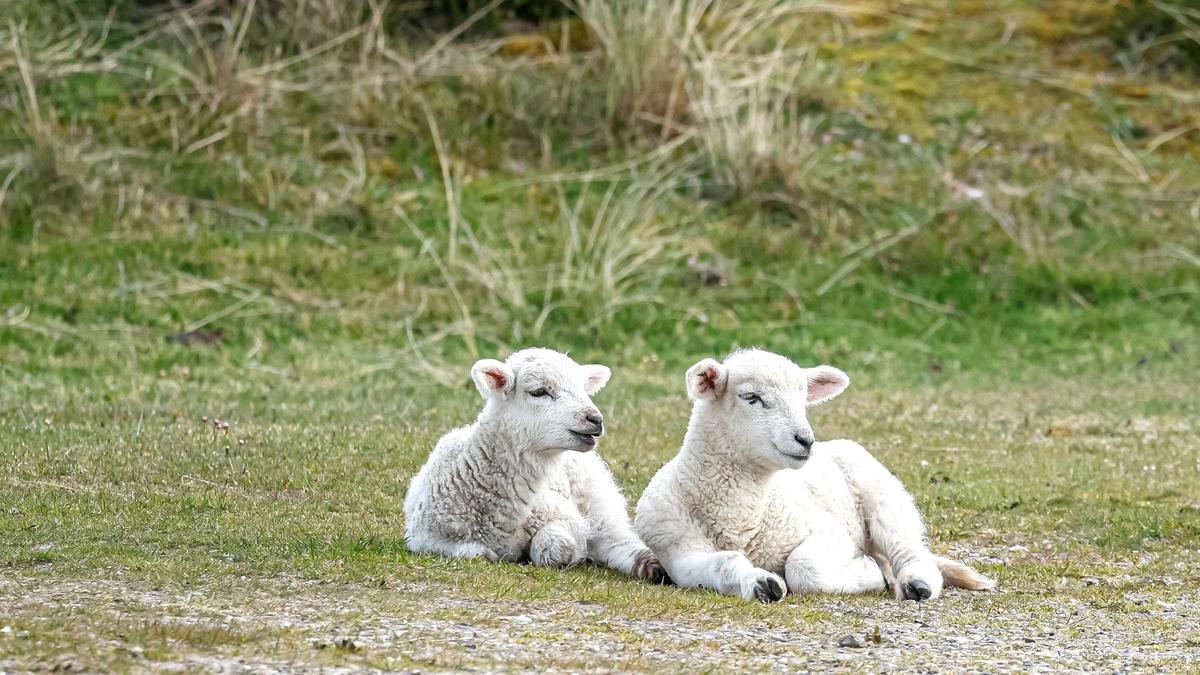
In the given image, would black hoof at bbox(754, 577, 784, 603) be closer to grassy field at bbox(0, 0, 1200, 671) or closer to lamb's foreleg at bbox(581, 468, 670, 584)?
grassy field at bbox(0, 0, 1200, 671)

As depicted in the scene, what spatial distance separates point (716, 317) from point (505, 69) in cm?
467

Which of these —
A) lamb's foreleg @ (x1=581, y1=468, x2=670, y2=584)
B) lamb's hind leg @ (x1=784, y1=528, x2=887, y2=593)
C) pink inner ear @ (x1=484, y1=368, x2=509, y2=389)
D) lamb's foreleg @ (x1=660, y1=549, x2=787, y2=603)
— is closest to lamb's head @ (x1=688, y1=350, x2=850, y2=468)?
lamb's hind leg @ (x1=784, y1=528, x2=887, y2=593)

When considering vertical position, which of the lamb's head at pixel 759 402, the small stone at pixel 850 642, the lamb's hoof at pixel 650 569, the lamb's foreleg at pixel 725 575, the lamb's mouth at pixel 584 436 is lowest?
the lamb's hoof at pixel 650 569

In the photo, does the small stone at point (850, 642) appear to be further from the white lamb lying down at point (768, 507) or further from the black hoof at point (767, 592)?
the white lamb lying down at point (768, 507)

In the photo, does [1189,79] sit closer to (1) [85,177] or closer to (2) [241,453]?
(1) [85,177]

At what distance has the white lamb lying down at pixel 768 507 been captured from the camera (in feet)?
23.8

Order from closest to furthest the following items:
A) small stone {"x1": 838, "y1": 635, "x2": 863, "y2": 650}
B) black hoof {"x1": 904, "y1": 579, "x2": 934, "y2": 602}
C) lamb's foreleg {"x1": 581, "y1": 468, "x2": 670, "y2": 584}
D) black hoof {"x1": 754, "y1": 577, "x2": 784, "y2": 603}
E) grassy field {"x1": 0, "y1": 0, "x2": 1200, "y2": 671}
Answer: small stone {"x1": 838, "y1": 635, "x2": 863, "y2": 650}
grassy field {"x1": 0, "y1": 0, "x2": 1200, "y2": 671}
black hoof {"x1": 754, "y1": 577, "x2": 784, "y2": 603}
black hoof {"x1": 904, "y1": 579, "x2": 934, "y2": 602}
lamb's foreleg {"x1": 581, "y1": 468, "x2": 670, "y2": 584}

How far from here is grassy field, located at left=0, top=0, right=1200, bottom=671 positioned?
259 inches

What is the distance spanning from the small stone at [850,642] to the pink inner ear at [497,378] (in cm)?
216

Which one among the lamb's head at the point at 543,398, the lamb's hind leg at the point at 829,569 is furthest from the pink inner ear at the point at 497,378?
the lamb's hind leg at the point at 829,569

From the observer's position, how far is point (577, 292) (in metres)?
15.7

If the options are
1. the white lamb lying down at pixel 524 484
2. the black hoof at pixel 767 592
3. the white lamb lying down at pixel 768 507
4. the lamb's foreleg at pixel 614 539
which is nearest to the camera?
the black hoof at pixel 767 592

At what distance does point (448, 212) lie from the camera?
17156 millimetres

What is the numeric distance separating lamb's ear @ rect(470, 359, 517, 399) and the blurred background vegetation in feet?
20.4
